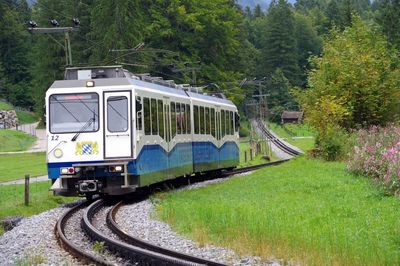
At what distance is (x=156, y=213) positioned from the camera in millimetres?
17469

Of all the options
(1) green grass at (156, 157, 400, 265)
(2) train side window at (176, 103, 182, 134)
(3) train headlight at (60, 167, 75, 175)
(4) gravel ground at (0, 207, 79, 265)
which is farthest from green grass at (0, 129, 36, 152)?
(4) gravel ground at (0, 207, 79, 265)

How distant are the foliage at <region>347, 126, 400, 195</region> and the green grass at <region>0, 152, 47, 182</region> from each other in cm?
1986

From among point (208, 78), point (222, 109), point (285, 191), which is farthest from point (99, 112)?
point (208, 78)

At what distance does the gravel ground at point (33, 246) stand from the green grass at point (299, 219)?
2.39 m

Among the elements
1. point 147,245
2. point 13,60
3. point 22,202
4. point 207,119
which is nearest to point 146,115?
point 22,202

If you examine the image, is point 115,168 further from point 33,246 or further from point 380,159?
point 380,159

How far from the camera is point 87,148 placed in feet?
65.3

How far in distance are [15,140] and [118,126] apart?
53456 millimetres

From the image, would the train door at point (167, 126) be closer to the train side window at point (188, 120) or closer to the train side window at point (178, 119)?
the train side window at point (178, 119)

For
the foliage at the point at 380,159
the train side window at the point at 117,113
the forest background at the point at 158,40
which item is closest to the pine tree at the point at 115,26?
the forest background at the point at 158,40

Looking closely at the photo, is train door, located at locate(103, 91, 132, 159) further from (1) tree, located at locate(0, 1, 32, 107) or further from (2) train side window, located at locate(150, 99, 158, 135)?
(1) tree, located at locate(0, 1, 32, 107)

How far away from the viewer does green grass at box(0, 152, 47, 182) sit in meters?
41.8

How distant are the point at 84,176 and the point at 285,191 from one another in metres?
5.48

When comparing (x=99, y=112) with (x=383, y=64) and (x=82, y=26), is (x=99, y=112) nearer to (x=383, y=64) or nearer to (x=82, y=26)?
(x=383, y=64)
